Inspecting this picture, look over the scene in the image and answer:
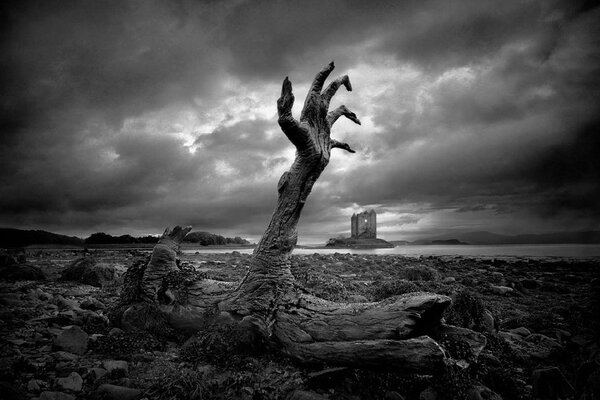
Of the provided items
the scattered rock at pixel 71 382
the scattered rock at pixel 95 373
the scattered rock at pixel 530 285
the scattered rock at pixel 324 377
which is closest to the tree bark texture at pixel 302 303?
the scattered rock at pixel 324 377

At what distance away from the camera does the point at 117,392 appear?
4301 mm

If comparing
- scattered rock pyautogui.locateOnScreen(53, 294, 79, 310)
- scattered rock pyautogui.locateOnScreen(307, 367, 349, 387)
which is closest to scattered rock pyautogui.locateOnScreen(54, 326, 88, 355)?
scattered rock pyautogui.locateOnScreen(53, 294, 79, 310)

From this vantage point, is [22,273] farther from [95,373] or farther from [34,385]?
Answer: [95,373]

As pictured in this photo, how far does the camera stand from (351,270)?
77.7 feet

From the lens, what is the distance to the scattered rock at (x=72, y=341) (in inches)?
225

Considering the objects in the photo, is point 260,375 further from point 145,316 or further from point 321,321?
point 145,316

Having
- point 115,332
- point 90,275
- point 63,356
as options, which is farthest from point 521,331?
point 90,275

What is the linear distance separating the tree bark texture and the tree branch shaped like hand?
0.8 inches

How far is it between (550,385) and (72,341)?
9.15 meters

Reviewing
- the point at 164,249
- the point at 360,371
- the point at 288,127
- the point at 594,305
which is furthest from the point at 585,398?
the point at 594,305

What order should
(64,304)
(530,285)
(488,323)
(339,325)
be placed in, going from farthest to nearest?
(530,285) → (64,304) → (488,323) → (339,325)

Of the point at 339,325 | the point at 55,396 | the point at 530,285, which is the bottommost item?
the point at 530,285

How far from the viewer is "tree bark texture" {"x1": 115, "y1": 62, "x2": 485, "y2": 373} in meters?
4.45

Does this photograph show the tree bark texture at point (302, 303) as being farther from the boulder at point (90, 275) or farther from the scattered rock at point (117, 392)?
the boulder at point (90, 275)
